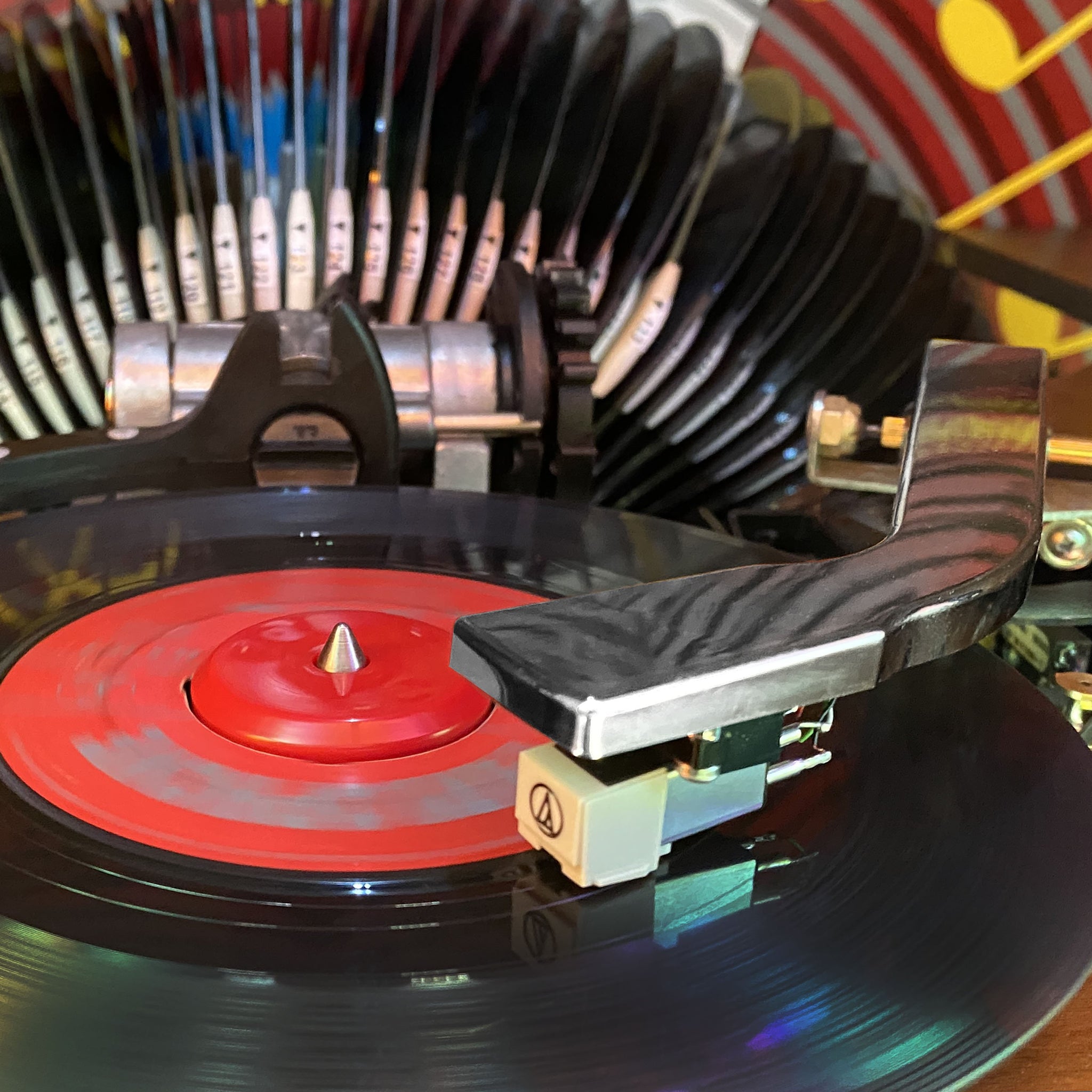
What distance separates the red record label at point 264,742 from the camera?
0.51m

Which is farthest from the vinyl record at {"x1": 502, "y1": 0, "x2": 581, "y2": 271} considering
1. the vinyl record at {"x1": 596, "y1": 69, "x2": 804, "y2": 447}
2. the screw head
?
the screw head

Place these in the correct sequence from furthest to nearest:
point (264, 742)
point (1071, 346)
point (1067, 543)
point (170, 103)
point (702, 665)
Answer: point (1071, 346), point (170, 103), point (1067, 543), point (264, 742), point (702, 665)

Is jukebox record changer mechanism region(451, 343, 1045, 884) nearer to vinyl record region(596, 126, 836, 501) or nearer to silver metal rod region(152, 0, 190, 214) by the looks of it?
vinyl record region(596, 126, 836, 501)

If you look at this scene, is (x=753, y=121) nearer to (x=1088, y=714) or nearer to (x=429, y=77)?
(x=429, y=77)

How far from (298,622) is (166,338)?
0.43m

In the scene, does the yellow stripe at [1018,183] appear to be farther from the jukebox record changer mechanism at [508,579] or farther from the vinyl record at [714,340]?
the vinyl record at [714,340]

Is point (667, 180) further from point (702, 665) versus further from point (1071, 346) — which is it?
point (702, 665)

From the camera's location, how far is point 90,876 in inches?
18.5

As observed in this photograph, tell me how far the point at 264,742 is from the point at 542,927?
0.18m

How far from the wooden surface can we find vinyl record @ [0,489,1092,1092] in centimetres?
2

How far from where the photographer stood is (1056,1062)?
439 mm

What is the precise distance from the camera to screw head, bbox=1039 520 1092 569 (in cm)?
73

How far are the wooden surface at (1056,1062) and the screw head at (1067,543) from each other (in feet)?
1.10

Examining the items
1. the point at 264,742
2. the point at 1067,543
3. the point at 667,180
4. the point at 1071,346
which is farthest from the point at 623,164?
the point at 264,742
